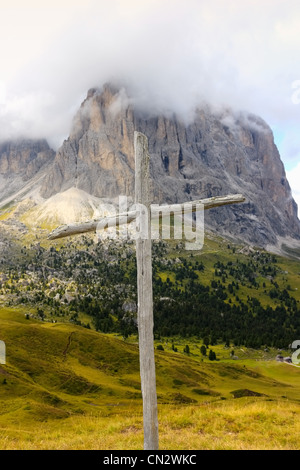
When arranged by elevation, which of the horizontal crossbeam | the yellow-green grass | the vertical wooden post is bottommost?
the yellow-green grass

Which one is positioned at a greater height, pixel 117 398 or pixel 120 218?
pixel 120 218

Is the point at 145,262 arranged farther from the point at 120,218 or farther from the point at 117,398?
the point at 117,398

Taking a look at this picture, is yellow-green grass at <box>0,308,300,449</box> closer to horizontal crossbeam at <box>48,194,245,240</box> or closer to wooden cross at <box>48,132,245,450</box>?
wooden cross at <box>48,132,245,450</box>

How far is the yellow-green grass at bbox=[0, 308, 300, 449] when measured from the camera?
14.1 metres

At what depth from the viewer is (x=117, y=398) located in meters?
56.3

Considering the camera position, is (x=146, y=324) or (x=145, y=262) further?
(x=145, y=262)

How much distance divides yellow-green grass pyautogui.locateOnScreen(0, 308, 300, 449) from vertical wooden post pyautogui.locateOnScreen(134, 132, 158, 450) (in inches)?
96.0

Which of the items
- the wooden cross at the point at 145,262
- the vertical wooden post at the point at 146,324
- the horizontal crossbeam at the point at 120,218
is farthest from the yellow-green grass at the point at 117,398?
the horizontal crossbeam at the point at 120,218

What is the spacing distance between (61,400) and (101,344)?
39674 mm

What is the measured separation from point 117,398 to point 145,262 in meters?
53.5

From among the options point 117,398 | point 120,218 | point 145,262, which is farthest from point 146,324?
point 117,398

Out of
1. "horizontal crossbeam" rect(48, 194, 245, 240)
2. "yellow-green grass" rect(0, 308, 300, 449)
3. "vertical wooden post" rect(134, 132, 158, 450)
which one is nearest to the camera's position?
"vertical wooden post" rect(134, 132, 158, 450)

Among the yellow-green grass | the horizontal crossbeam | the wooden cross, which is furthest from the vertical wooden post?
the yellow-green grass

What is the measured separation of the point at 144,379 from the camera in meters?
10.4
